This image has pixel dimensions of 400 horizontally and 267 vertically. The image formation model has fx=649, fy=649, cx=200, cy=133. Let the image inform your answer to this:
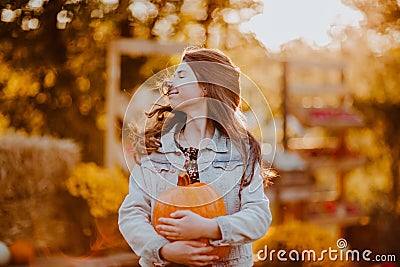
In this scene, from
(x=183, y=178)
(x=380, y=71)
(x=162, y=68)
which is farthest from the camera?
(x=380, y=71)

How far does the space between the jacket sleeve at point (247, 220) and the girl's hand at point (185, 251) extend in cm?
3

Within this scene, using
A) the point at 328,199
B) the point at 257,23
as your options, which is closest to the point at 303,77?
the point at 257,23

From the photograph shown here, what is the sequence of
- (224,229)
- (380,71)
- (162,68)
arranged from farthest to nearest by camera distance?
1. (380,71)
2. (162,68)
3. (224,229)

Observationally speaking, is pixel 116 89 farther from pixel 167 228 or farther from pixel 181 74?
pixel 167 228

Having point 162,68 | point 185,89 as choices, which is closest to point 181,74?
point 185,89

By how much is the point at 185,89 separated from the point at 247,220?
386 millimetres

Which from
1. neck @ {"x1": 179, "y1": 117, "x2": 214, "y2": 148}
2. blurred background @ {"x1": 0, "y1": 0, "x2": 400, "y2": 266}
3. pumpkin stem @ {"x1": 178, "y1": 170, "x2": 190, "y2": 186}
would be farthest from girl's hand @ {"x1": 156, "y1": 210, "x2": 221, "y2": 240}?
blurred background @ {"x1": 0, "y1": 0, "x2": 400, "y2": 266}

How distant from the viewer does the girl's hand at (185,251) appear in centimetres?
161

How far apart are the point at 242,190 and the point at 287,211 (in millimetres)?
1091

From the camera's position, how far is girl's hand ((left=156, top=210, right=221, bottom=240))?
1601 millimetres

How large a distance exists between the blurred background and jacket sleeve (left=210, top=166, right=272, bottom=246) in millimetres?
822

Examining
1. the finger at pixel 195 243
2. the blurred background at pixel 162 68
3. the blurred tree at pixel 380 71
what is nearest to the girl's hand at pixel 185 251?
the finger at pixel 195 243

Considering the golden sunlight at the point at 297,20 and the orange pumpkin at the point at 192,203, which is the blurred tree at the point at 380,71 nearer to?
the golden sunlight at the point at 297,20

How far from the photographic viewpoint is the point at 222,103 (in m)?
1.75
